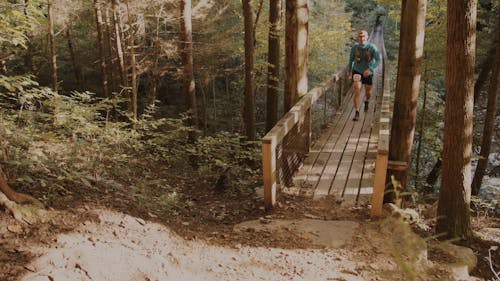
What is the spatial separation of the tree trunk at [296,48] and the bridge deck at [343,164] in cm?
139

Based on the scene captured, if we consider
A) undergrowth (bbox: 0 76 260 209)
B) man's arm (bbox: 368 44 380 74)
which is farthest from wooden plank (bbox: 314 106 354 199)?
undergrowth (bbox: 0 76 260 209)

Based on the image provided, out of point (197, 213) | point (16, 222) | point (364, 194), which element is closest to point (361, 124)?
point (364, 194)

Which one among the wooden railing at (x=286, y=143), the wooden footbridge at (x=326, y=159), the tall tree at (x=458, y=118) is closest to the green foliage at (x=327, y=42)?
the wooden footbridge at (x=326, y=159)

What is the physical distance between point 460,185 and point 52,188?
5.25 meters

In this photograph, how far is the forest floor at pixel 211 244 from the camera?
2.98m

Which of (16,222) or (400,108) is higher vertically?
(400,108)

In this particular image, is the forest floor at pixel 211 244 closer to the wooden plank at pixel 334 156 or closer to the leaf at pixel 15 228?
the leaf at pixel 15 228

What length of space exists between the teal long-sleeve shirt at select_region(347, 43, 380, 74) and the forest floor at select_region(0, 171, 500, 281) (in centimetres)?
473

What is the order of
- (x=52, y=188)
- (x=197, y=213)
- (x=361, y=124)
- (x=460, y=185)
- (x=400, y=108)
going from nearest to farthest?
(x=52, y=188) → (x=460, y=185) → (x=400, y=108) → (x=197, y=213) → (x=361, y=124)

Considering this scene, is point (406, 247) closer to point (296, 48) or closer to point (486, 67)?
point (296, 48)

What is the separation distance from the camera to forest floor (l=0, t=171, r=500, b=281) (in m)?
2.98

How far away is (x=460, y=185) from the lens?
16.5ft

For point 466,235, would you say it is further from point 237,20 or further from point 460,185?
point 237,20

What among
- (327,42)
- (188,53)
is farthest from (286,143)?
(327,42)
